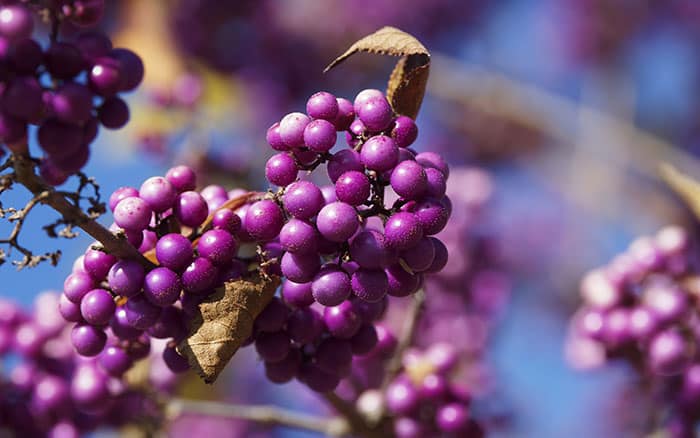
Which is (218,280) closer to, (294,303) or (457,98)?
(294,303)

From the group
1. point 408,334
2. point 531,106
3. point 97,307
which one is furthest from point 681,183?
point 531,106

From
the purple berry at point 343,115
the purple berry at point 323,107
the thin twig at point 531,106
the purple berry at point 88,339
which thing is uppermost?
the thin twig at point 531,106

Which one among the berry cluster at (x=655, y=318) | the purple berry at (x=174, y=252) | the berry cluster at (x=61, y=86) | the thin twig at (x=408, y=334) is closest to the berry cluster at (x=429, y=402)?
the thin twig at (x=408, y=334)

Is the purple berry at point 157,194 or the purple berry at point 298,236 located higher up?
the purple berry at point 157,194

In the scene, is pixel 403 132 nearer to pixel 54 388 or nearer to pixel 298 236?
pixel 298 236

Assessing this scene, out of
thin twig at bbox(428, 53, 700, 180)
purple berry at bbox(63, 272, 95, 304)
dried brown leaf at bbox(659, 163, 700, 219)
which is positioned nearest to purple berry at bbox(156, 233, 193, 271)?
purple berry at bbox(63, 272, 95, 304)

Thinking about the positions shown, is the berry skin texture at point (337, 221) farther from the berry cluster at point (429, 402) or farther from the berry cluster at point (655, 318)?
the berry cluster at point (655, 318)
